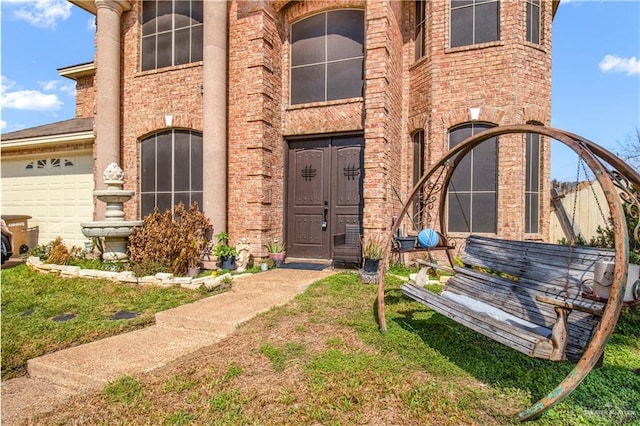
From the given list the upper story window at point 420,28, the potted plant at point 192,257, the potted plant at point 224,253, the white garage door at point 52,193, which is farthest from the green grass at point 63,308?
the upper story window at point 420,28

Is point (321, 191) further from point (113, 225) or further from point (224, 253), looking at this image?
point (113, 225)

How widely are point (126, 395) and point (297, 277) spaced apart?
359 cm

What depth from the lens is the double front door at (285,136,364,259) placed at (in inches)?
292

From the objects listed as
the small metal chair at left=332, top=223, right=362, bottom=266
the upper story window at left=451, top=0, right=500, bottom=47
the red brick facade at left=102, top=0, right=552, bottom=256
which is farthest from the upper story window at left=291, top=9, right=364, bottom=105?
the small metal chair at left=332, top=223, right=362, bottom=266

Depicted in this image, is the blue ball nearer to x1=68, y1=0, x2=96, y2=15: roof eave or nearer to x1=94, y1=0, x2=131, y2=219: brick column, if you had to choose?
x1=94, y1=0, x2=131, y2=219: brick column

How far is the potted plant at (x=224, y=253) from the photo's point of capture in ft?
23.3

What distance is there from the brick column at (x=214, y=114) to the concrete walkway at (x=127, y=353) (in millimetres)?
2908

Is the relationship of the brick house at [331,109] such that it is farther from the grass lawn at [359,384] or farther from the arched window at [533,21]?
the grass lawn at [359,384]

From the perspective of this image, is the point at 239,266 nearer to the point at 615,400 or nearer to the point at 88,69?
the point at 615,400

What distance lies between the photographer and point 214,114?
24.5 ft

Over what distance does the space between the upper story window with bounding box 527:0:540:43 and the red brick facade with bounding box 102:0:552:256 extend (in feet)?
0.38

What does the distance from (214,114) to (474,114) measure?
5.37 meters

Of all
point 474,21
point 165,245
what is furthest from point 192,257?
point 474,21

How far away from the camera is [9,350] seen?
143 inches
